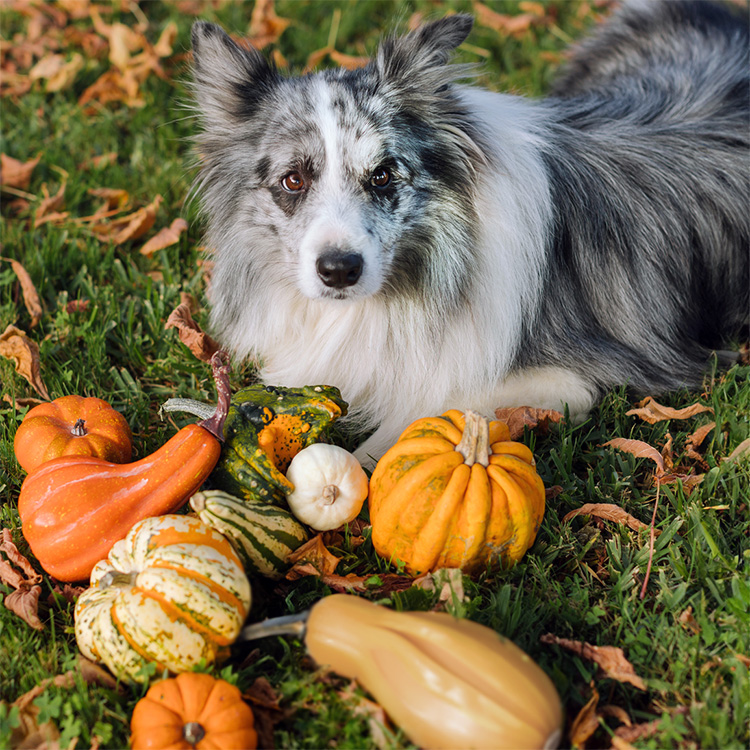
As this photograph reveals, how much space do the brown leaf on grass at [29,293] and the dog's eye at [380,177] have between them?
77.8 inches

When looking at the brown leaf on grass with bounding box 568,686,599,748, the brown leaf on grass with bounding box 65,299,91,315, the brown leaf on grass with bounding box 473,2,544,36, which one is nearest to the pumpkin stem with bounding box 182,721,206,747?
the brown leaf on grass with bounding box 568,686,599,748

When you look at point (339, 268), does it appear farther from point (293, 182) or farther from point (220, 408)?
point (220, 408)

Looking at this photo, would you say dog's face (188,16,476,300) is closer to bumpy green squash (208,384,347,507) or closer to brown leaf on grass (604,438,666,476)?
bumpy green squash (208,384,347,507)

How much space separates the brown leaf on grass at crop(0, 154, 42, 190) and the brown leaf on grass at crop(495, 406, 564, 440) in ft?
11.5

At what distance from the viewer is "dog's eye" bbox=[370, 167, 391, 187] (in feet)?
9.68

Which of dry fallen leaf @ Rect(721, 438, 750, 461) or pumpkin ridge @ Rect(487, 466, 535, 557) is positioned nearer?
pumpkin ridge @ Rect(487, 466, 535, 557)

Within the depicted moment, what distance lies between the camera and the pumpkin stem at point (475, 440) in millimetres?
2457

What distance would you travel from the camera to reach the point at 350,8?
6457 mm

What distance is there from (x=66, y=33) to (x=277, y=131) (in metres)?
4.22

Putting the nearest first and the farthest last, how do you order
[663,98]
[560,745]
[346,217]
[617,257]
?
[560,745] < [346,217] < [617,257] < [663,98]

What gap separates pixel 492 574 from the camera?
2.59 metres

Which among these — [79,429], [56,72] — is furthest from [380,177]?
[56,72]

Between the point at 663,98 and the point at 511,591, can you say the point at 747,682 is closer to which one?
the point at 511,591

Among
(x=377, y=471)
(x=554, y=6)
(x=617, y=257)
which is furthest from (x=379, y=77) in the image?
(x=554, y=6)
